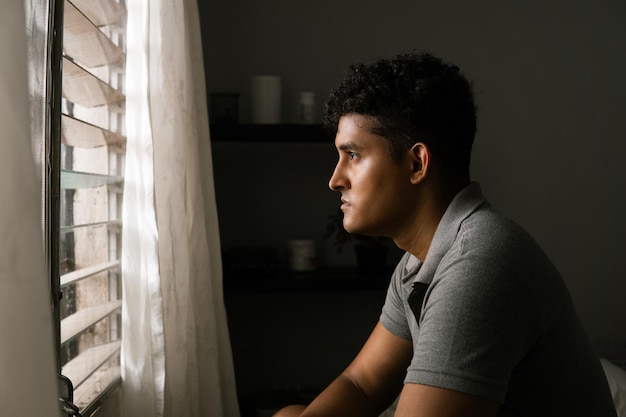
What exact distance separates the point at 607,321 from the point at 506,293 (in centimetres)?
217

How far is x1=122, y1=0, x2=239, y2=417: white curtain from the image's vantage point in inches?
58.4

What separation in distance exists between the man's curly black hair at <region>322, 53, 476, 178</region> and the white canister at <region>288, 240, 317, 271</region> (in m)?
1.32

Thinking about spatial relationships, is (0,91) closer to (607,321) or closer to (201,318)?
(201,318)

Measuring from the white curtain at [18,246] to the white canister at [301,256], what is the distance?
2.13 m

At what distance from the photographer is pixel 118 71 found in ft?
5.42

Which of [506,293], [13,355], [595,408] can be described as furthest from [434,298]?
[13,355]

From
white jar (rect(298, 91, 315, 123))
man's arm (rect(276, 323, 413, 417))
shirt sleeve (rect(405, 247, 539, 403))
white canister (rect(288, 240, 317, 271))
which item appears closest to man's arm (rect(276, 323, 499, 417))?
man's arm (rect(276, 323, 413, 417))

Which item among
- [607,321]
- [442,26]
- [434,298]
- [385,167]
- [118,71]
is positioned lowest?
[607,321]

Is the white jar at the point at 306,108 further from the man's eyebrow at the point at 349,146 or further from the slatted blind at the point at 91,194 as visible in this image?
the man's eyebrow at the point at 349,146

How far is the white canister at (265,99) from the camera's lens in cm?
262

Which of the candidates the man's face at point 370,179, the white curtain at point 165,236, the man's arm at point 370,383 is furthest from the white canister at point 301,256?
the man's face at point 370,179

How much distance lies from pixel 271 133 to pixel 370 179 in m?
1.22

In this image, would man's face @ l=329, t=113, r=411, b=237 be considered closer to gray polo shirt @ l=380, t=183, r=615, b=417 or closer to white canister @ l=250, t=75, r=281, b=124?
gray polo shirt @ l=380, t=183, r=615, b=417

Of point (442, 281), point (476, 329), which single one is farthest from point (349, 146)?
point (476, 329)
